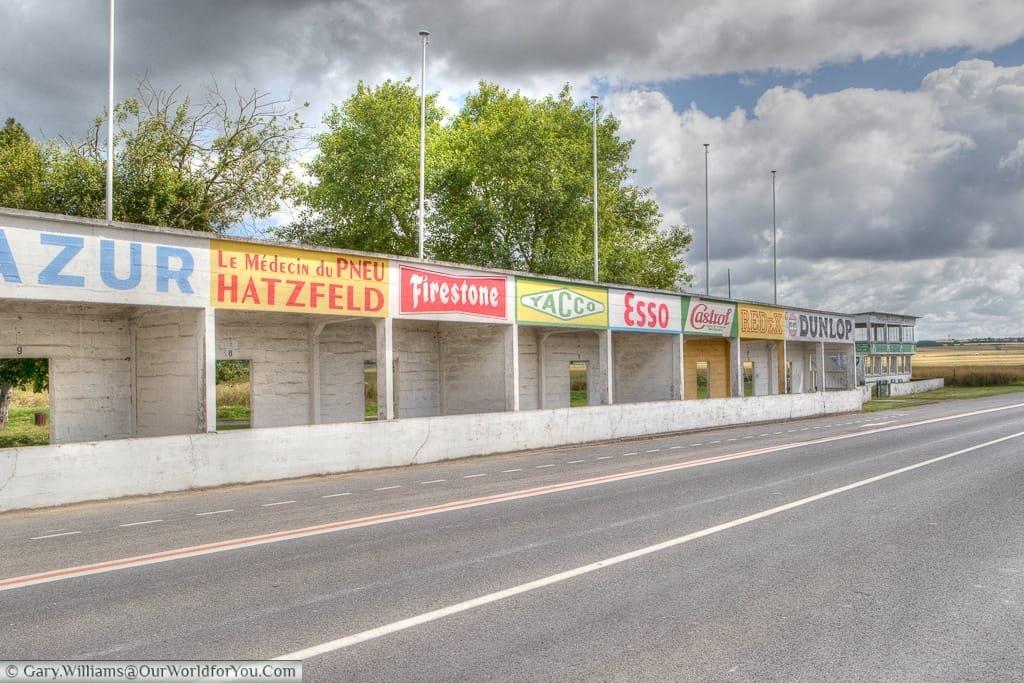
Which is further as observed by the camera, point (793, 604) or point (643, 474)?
point (643, 474)

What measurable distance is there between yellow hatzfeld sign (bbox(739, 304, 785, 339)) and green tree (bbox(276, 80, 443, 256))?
20142mm

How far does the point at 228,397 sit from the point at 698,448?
36.2 m

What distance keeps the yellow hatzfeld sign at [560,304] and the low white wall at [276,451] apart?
2.66 metres

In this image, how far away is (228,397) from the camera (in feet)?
158

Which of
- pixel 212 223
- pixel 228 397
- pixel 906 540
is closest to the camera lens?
pixel 906 540

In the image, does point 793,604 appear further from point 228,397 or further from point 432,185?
point 228,397

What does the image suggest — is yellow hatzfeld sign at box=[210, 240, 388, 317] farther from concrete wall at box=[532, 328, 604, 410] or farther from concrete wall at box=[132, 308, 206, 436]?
concrete wall at box=[532, 328, 604, 410]

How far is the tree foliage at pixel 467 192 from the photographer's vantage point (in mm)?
44438

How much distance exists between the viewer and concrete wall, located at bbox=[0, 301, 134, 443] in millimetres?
14664

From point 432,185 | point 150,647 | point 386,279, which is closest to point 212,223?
point 432,185

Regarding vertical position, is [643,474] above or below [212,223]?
below

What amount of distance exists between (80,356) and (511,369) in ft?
33.9

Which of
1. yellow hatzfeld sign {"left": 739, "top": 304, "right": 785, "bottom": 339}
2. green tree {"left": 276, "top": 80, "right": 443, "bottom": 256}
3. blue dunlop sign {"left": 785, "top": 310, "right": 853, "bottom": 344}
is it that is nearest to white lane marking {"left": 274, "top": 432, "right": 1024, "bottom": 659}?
yellow hatzfeld sign {"left": 739, "top": 304, "right": 785, "bottom": 339}

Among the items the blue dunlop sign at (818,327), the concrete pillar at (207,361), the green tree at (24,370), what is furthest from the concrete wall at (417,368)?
the blue dunlop sign at (818,327)
